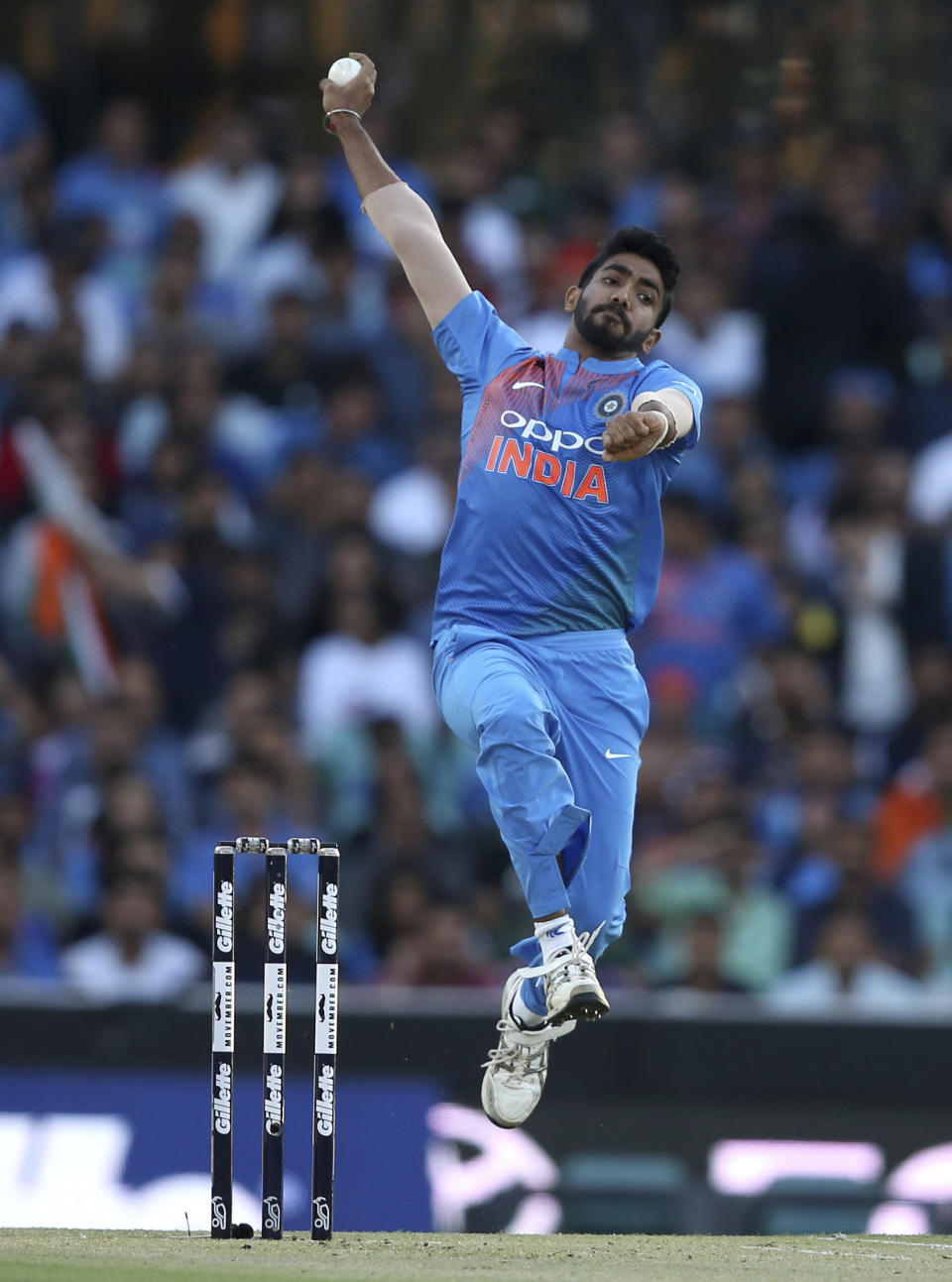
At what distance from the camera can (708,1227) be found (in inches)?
341

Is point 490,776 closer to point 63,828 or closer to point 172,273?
point 63,828

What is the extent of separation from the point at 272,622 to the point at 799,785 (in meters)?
2.75

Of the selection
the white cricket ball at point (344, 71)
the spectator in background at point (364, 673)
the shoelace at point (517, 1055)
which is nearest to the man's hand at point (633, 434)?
the white cricket ball at point (344, 71)

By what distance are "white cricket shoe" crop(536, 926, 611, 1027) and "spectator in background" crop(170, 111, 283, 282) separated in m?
7.56

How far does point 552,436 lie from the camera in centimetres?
689

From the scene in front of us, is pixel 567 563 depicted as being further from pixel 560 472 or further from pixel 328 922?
pixel 328 922

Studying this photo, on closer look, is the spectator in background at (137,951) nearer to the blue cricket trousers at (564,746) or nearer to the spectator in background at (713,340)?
the blue cricket trousers at (564,746)

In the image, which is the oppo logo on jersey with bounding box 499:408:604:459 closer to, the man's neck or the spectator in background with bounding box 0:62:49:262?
the man's neck

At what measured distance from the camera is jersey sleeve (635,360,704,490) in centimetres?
686

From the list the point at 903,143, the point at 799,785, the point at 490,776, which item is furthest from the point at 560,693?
Answer: the point at 903,143

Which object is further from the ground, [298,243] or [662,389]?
[298,243]

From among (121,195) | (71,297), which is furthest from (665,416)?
(121,195)

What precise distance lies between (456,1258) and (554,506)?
7.24 feet

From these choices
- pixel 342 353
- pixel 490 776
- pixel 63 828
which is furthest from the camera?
pixel 342 353
